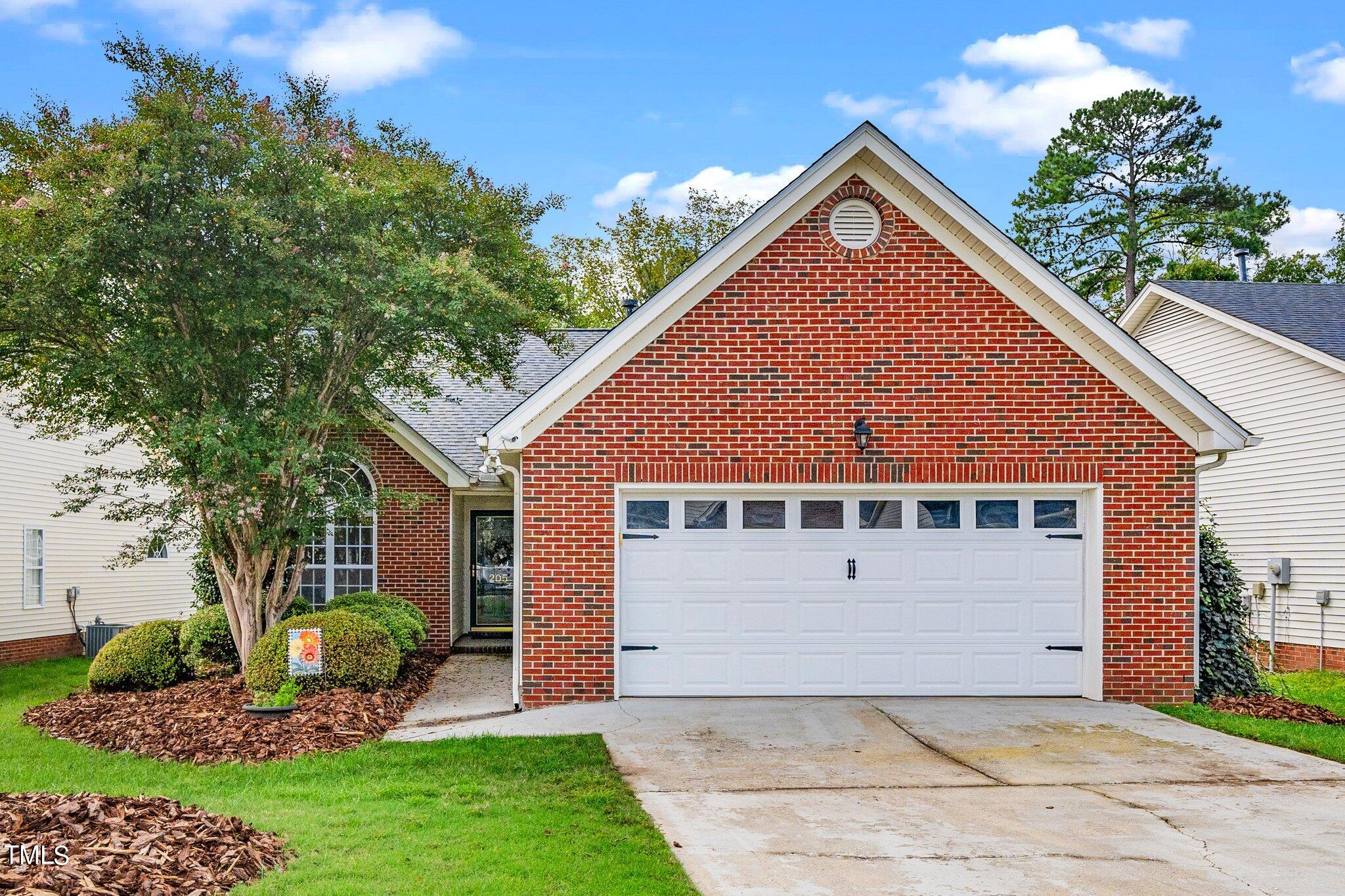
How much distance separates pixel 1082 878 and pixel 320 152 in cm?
990

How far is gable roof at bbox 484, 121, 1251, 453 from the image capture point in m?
10.9

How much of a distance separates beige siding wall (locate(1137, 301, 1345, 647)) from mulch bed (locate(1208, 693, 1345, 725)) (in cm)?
609

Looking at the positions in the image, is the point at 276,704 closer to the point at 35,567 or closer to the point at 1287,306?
the point at 35,567

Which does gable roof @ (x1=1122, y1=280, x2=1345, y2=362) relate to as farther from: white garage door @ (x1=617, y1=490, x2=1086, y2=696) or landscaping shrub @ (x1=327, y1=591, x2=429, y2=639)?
landscaping shrub @ (x1=327, y1=591, x2=429, y2=639)

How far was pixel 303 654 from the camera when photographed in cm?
1108

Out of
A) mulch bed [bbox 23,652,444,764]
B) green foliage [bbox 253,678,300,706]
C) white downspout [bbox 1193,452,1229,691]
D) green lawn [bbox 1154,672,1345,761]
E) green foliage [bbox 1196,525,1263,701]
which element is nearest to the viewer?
green lawn [bbox 1154,672,1345,761]

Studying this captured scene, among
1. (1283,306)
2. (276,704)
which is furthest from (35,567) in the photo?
(1283,306)

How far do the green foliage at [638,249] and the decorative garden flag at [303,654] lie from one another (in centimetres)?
2546

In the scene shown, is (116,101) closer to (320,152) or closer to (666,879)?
(320,152)

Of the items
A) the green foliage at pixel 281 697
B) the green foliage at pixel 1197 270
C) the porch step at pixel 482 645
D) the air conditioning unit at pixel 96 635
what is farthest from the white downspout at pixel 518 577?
the green foliage at pixel 1197 270

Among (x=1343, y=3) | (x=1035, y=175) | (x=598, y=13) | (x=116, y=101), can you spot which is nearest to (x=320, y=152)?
(x=116, y=101)

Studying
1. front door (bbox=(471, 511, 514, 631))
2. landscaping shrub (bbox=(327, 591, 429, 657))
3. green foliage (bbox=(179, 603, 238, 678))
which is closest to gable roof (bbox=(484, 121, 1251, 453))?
landscaping shrub (bbox=(327, 591, 429, 657))

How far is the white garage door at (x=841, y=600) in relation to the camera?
11281mm

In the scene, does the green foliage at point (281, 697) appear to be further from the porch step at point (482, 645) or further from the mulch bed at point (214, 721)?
the porch step at point (482, 645)
